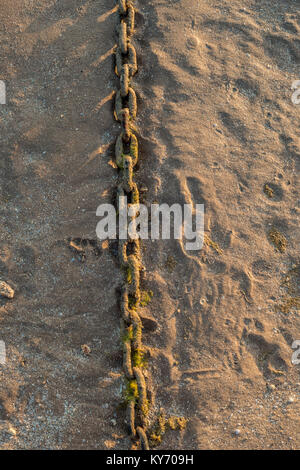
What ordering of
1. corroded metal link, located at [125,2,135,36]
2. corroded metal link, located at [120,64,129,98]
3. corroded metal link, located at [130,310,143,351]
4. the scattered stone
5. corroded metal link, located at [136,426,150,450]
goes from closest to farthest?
corroded metal link, located at [136,426,150,450] < corroded metal link, located at [130,310,143,351] < the scattered stone < corroded metal link, located at [120,64,129,98] < corroded metal link, located at [125,2,135,36]

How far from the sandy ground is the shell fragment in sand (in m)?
0.05

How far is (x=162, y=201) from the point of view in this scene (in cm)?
294

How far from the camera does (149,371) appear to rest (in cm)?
272

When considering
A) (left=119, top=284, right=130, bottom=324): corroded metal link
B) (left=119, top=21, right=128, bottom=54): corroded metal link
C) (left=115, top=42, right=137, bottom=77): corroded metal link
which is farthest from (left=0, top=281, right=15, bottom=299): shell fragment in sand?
(left=119, top=21, right=128, bottom=54): corroded metal link

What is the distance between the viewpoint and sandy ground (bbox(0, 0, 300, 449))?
8.84 feet

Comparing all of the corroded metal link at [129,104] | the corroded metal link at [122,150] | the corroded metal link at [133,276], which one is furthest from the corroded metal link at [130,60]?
the corroded metal link at [133,276]

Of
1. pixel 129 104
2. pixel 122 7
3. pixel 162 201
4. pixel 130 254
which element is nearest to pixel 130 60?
pixel 129 104

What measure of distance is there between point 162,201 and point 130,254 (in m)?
0.47

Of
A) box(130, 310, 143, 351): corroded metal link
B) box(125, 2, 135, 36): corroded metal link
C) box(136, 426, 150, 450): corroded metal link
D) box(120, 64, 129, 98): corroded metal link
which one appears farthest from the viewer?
box(125, 2, 135, 36): corroded metal link

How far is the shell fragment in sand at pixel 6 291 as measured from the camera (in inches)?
109

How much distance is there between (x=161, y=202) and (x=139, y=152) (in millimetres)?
413

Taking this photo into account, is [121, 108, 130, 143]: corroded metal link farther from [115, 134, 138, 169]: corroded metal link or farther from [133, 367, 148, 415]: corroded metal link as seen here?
[133, 367, 148, 415]: corroded metal link

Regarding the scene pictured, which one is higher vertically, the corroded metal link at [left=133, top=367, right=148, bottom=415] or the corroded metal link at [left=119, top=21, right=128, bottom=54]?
the corroded metal link at [left=119, top=21, right=128, bottom=54]
